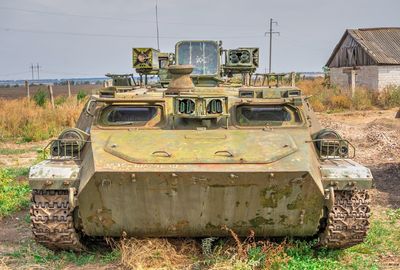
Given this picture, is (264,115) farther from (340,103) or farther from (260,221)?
(340,103)

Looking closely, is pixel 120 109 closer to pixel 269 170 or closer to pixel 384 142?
pixel 269 170

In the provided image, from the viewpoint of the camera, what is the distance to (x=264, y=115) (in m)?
7.18

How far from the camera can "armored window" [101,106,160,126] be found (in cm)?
711

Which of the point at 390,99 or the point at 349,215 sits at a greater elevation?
the point at 390,99

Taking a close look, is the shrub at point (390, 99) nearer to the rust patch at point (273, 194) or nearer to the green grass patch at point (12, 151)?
the green grass patch at point (12, 151)

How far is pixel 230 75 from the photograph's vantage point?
1085cm

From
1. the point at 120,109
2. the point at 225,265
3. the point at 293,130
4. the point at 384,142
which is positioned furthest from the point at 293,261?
the point at 384,142

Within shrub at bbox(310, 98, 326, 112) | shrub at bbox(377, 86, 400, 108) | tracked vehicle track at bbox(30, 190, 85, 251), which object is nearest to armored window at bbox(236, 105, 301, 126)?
tracked vehicle track at bbox(30, 190, 85, 251)

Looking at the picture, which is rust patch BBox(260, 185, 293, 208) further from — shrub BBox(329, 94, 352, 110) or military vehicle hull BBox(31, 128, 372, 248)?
shrub BBox(329, 94, 352, 110)

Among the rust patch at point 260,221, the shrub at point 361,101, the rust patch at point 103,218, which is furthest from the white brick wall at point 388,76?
the rust patch at point 103,218

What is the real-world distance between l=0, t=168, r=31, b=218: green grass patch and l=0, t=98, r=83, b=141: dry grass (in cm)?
729

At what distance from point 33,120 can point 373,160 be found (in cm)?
1079

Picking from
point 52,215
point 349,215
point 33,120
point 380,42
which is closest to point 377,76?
point 380,42

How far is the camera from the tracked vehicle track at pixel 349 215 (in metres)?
6.34
